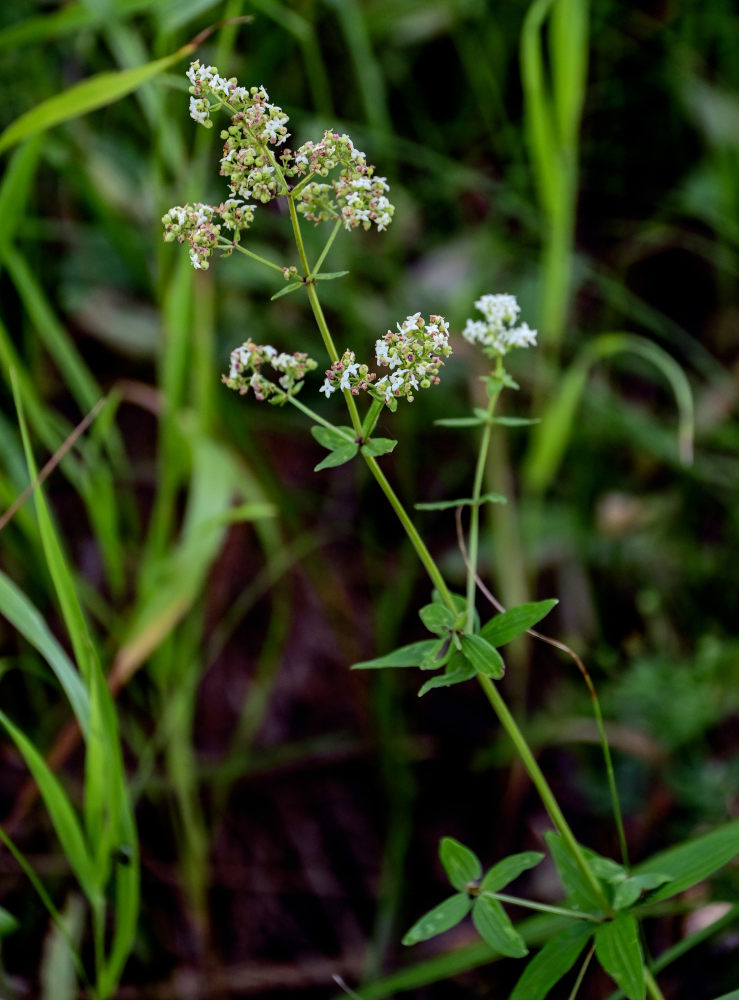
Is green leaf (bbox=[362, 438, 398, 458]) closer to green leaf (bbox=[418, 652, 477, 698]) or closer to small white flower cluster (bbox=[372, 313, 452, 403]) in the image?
small white flower cluster (bbox=[372, 313, 452, 403])

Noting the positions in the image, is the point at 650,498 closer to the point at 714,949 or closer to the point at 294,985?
the point at 714,949

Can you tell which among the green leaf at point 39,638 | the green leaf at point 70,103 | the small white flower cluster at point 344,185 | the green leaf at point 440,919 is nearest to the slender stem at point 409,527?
the small white flower cluster at point 344,185

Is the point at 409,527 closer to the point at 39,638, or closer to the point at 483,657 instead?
the point at 483,657

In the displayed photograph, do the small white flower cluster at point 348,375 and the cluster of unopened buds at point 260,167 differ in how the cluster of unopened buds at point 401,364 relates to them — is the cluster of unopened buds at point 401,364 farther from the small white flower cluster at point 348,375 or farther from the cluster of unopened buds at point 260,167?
the cluster of unopened buds at point 260,167

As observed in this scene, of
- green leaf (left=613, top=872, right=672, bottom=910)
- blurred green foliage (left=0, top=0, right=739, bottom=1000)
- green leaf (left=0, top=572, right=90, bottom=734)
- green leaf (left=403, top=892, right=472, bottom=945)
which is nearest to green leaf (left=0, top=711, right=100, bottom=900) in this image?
green leaf (left=0, top=572, right=90, bottom=734)

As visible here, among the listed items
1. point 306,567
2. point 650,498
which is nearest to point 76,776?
point 306,567

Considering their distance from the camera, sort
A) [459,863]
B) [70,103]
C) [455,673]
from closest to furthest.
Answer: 1. [455,673]
2. [459,863]
3. [70,103]

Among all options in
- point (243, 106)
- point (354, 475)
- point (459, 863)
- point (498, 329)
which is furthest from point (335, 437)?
point (354, 475)
